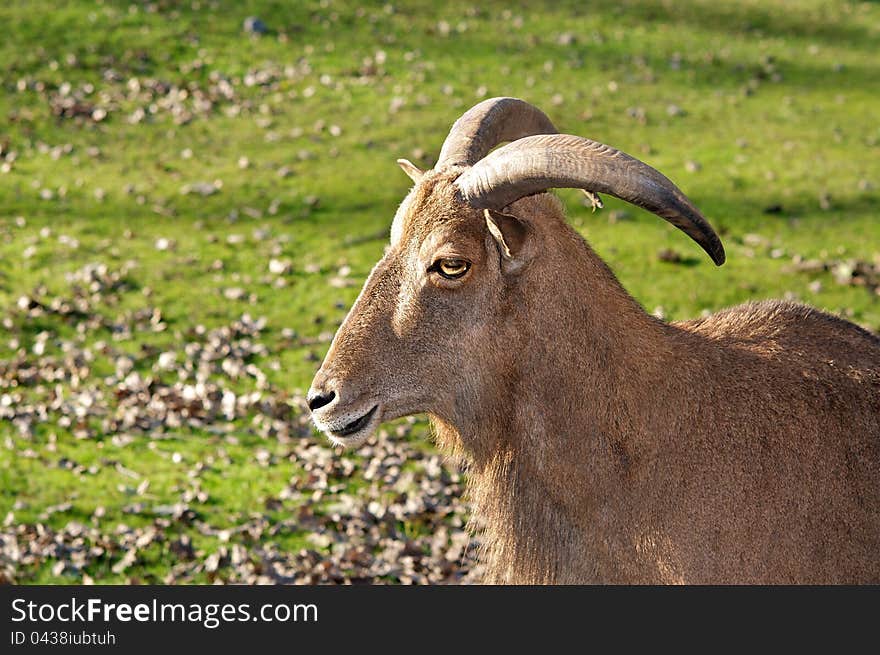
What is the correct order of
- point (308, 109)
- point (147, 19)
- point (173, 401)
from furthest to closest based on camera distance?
point (147, 19) < point (308, 109) < point (173, 401)

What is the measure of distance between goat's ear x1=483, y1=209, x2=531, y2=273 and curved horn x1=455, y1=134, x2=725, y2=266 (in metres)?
0.06

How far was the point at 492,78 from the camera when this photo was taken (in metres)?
17.4

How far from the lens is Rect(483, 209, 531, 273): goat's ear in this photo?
4.84 m

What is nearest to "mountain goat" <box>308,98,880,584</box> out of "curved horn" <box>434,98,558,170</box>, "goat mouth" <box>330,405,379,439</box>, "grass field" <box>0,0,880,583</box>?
"goat mouth" <box>330,405,379,439</box>

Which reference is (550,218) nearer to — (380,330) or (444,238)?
(444,238)

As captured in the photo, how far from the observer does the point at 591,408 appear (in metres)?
5.07

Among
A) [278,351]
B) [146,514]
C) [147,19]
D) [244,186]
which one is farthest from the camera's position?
[147,19]

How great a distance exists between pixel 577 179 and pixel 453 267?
720mm

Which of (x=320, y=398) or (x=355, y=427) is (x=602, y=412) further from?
(x=320, y=398)

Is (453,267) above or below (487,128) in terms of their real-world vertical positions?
below

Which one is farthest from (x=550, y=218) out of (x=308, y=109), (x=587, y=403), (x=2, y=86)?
(x=2, y=86)

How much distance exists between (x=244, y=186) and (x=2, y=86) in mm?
5340

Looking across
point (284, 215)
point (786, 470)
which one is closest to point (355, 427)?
point (786, 470)

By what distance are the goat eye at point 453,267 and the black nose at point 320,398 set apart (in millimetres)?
739
